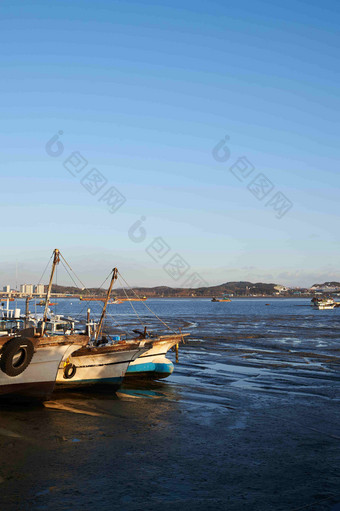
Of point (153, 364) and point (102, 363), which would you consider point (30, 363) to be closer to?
point (102, 363)

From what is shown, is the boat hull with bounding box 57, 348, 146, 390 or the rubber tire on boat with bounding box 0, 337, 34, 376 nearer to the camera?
the rubber tire on boat with bounding box 0, 337, 34, 376

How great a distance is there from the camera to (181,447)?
45.5ft

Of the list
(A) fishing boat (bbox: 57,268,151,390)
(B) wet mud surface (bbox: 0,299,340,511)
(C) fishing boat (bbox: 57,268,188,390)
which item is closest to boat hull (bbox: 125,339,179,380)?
(C) fishing boat (bbox: 57,268,188,390)

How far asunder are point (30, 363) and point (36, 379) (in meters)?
0.73

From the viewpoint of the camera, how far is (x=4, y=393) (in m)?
19.4

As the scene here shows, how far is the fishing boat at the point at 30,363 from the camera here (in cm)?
1919

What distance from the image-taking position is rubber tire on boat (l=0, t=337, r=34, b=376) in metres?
19.1

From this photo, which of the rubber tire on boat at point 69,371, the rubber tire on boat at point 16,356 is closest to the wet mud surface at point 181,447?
the rubber tire on boat at point 69,371

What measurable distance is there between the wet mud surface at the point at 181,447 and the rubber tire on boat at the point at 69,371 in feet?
2.45

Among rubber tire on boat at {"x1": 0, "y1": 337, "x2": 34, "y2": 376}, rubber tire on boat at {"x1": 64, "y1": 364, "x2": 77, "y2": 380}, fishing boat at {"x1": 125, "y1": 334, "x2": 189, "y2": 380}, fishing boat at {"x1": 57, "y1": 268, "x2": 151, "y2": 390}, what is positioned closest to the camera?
rubber tire on boat at {"x1": 0, "y1": 337, "x2": 34, "y2": 376}

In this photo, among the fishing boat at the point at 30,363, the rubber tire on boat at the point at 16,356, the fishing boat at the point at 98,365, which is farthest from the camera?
the fishing boat at the point at 98,365

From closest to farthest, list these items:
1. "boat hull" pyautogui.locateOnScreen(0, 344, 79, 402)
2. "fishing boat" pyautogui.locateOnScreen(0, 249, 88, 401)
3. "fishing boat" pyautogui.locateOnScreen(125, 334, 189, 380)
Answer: "fishing boat" pyautogui.locateOnScreen(0, 249, 88, 401), "boat hull" pyautogui.locateOnScreen(0, 344, 79, 402), "fishing boat" pyautogui.locateOnScreen(125, 334, 189, 380)

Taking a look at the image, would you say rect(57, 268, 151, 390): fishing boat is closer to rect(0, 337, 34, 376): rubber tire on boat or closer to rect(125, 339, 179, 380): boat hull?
rect(125, 339, 179, 380): boat hull

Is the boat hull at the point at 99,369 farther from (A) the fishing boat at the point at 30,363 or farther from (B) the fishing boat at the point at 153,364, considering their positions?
(A) the fishing boat at the point at 30,363
